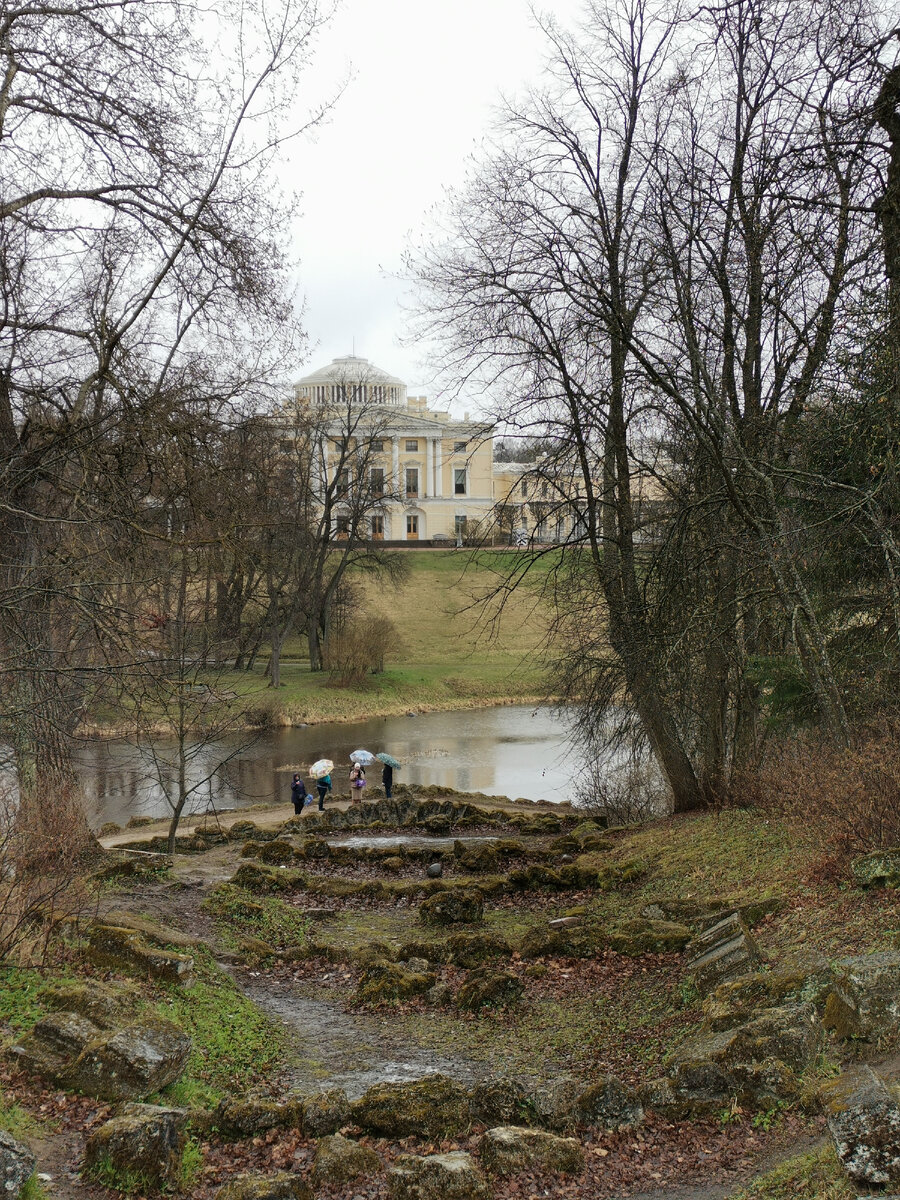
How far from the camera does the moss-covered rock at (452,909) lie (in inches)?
441

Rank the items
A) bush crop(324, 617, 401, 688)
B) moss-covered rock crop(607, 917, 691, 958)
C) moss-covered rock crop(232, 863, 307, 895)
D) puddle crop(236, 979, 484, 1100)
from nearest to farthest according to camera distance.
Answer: puddle crop(236, 979, 484, 1100)
moss-covered rock crop(607, 917, 691, 958)
moss-covered rock crop(232, 863, 307, 895)
bush crop(324, 617, 401, 688)

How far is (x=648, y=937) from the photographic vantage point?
890cm

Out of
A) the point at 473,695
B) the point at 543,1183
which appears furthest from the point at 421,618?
the point at 543,1183

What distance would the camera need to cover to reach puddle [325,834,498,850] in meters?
15.8

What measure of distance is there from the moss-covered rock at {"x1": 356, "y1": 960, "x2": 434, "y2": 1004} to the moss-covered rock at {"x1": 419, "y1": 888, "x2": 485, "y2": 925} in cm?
233

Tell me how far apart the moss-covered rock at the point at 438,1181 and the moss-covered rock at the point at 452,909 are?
6.24 meters

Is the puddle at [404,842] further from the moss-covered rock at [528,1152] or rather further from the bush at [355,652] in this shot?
the bush at [355,652]

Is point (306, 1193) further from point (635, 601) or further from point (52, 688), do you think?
point (635, 601)

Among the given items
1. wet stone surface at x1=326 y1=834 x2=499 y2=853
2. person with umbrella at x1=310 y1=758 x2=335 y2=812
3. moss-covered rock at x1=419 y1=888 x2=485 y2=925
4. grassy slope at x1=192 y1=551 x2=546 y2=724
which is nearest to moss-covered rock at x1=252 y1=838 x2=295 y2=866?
wet stone surface at x1=326 y1=834 x2=499 y2=853

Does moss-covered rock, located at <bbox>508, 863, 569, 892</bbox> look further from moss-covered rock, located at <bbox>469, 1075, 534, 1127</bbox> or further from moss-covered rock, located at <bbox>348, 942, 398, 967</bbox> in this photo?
moss-covered rock, located at <bbox>469, 1075, 534, 1127</bbox>

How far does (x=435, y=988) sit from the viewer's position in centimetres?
865

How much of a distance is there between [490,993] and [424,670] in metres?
36.4

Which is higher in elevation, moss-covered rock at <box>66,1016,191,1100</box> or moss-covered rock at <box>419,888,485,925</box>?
moss-covered rock at <box>66,1016,191,1100</box>

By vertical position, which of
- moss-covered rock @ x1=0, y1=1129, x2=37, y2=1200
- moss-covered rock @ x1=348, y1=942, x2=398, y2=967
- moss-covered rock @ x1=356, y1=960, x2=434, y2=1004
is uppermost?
moss-covered rock @ x1=0, y1=1129, x2=37, y2=1200
